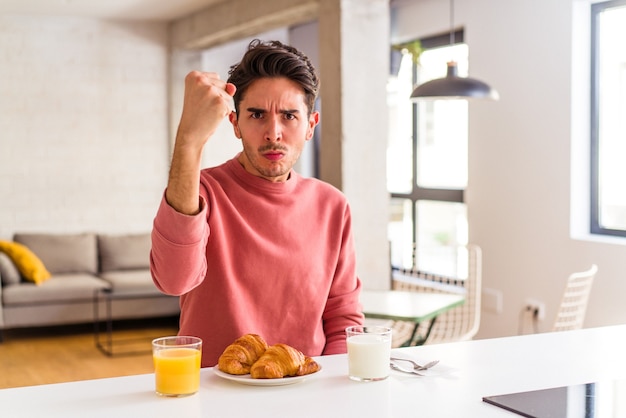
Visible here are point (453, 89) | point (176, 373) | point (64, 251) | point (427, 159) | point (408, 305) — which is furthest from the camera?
point (64, 251)

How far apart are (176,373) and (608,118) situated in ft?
13.2

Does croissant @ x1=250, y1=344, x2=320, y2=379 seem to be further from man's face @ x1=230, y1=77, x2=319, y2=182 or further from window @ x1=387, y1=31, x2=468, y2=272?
window @ x1=387, y1=31, x2=468, y2=272

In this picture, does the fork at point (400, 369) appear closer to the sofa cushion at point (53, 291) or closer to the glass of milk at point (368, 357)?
the glass of milk at point (368, 357)

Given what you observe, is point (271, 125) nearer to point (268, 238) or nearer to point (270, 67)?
point (270, 67)

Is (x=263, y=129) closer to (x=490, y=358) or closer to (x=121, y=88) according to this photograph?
(x=490, y=358)

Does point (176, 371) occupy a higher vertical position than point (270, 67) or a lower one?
lower

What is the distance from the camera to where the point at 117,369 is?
5367 mm

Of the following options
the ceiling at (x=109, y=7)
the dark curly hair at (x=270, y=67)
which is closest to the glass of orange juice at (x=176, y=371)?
the dark curly hair at (x=270, y=67)

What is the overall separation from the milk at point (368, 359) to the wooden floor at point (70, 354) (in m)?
3.88

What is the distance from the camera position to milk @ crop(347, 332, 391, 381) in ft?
4.73

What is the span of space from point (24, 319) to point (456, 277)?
328 centimetres

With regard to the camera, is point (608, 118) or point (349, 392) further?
point (608, 118)

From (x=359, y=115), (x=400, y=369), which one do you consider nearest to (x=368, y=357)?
(x=400, y=369)

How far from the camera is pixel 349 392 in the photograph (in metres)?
1.38
